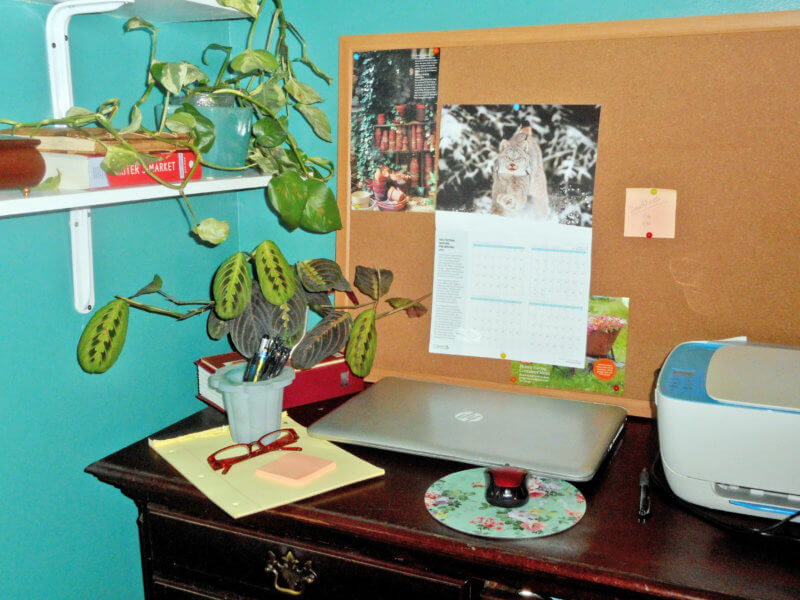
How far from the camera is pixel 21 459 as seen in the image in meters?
1.02

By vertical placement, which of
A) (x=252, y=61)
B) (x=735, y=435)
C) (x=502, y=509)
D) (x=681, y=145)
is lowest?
(x=502, y=509)

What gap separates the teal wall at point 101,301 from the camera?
3.29ft

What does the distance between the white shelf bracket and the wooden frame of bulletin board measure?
488 millimetres

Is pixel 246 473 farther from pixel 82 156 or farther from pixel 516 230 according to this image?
pixel 516 230

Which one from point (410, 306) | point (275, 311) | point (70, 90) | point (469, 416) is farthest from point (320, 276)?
point (70, 90)

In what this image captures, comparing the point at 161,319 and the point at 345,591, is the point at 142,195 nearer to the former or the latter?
the point at 161,319

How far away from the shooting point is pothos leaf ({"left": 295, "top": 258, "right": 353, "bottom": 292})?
1.17 m

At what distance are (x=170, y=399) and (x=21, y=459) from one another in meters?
0.32

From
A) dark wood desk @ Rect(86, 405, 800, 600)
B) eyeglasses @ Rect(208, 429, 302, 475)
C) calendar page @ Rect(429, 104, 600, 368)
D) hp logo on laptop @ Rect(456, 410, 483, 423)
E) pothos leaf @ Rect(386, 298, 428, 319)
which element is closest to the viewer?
dark wood desk @ Rect(86, 405, 800, 600)

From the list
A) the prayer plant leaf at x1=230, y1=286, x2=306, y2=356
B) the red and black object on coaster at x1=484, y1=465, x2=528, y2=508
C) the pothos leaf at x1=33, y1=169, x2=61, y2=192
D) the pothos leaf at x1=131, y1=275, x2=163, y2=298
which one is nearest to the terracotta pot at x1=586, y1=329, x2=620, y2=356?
the red and black object on coaster at x1=484, y1=465, x2=528, y2=508

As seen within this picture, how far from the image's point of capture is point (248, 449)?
1.04 meters

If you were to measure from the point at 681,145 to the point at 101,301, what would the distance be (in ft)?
3.09

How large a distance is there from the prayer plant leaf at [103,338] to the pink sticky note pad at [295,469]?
0.93ft

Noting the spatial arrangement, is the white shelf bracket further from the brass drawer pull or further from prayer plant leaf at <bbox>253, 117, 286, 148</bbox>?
the brass drawer pull
